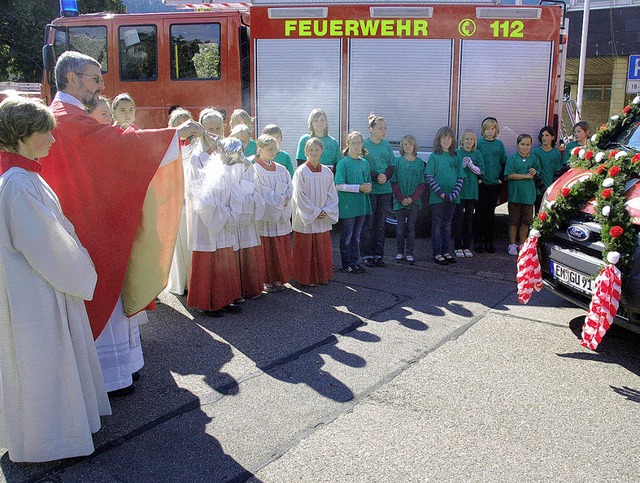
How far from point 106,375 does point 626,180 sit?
3975mm

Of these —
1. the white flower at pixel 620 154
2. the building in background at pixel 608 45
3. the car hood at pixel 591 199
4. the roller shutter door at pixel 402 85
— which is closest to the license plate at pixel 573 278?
the car hood at pixel 591 199

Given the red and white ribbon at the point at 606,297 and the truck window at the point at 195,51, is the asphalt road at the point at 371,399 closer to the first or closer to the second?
the red and white ribbon at the point at 606,297

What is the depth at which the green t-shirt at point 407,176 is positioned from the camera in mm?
7398

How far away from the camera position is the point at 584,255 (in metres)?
4.52

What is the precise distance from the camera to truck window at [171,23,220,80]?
9.04 m

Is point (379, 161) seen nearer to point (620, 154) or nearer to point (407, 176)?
point (407, 176)

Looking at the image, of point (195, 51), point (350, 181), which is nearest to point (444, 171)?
point (350, 181)

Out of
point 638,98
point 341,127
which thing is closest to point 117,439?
point 638,98

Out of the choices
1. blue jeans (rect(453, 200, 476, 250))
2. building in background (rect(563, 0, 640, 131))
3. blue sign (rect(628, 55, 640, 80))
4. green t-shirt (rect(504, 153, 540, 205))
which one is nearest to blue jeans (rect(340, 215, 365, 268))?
blue jeans (rect(453, 200, 476, 250))

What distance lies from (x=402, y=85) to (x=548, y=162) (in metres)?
2.35

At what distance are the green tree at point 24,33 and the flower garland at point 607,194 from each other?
68.3ft

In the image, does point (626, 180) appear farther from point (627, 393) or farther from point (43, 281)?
point (43, 281)

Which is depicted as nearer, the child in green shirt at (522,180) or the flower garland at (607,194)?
the flower garland at (607,194)

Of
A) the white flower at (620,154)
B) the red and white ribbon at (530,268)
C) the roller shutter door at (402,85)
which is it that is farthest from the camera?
the roller shutter door at (402,85)
